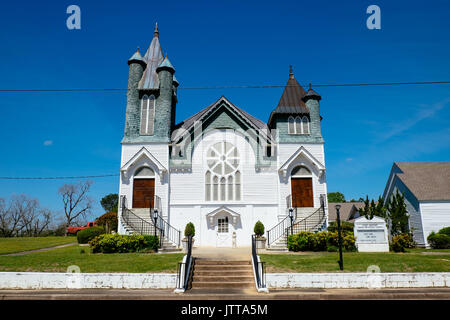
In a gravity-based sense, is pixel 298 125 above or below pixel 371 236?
above

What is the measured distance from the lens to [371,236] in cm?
1738

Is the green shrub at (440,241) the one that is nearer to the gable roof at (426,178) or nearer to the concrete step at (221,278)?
the gable roof at (426,178)

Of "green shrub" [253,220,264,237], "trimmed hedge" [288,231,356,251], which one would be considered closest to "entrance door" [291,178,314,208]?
"green shrub" [253,220,264,237]

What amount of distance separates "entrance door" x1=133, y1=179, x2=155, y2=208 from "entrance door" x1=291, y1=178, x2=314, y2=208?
416 inches

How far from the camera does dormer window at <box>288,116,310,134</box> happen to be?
78.7ft

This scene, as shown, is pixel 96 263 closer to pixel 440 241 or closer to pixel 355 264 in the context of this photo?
pixel 355 264

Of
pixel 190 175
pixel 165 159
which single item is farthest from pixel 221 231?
pixel 165 159

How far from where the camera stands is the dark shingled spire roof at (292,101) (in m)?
24.0

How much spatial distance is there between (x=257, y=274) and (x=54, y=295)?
678 centimetres

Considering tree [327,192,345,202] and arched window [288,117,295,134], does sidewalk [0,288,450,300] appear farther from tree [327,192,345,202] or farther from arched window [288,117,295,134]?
tree [327,192,345,202]

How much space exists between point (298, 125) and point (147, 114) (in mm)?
12173

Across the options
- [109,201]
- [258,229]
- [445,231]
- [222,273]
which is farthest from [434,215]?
[109,201]

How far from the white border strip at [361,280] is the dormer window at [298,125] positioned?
48.0ft
